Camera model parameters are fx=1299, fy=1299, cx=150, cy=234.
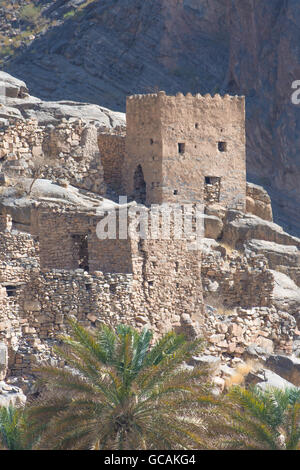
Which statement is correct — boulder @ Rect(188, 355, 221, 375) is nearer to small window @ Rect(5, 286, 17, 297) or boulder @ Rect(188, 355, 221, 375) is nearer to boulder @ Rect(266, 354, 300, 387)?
boulder @ Rect(266, 354, 300, 387)

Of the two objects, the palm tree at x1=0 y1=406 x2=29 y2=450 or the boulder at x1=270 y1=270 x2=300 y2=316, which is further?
the boulder at x1=270 y1=270 x2=300 y2=316

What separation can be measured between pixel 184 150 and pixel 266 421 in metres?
17.4

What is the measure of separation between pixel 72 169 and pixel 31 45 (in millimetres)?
25042

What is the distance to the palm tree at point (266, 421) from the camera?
26.4 meters

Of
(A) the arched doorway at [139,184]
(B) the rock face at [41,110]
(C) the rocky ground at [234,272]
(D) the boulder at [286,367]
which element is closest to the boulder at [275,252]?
(C) the rocky ground at [234,272]

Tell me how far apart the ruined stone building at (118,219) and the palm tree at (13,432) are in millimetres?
5219

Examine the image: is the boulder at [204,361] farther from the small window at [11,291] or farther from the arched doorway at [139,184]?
the arched doorway at [139,184]

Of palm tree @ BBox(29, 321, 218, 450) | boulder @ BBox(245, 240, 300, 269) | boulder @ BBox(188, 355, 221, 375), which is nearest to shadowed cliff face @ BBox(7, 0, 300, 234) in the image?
boulder @ BBox(245, 240, 300, 269)

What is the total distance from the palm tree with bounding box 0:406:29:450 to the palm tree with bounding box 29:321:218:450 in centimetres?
34

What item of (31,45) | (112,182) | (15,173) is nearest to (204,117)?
(112,182)

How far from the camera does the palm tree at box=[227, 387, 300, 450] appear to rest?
26359 millimetres

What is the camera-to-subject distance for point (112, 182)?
43938 mm

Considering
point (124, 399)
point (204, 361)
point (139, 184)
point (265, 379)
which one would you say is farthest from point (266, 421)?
point (139, 184)
